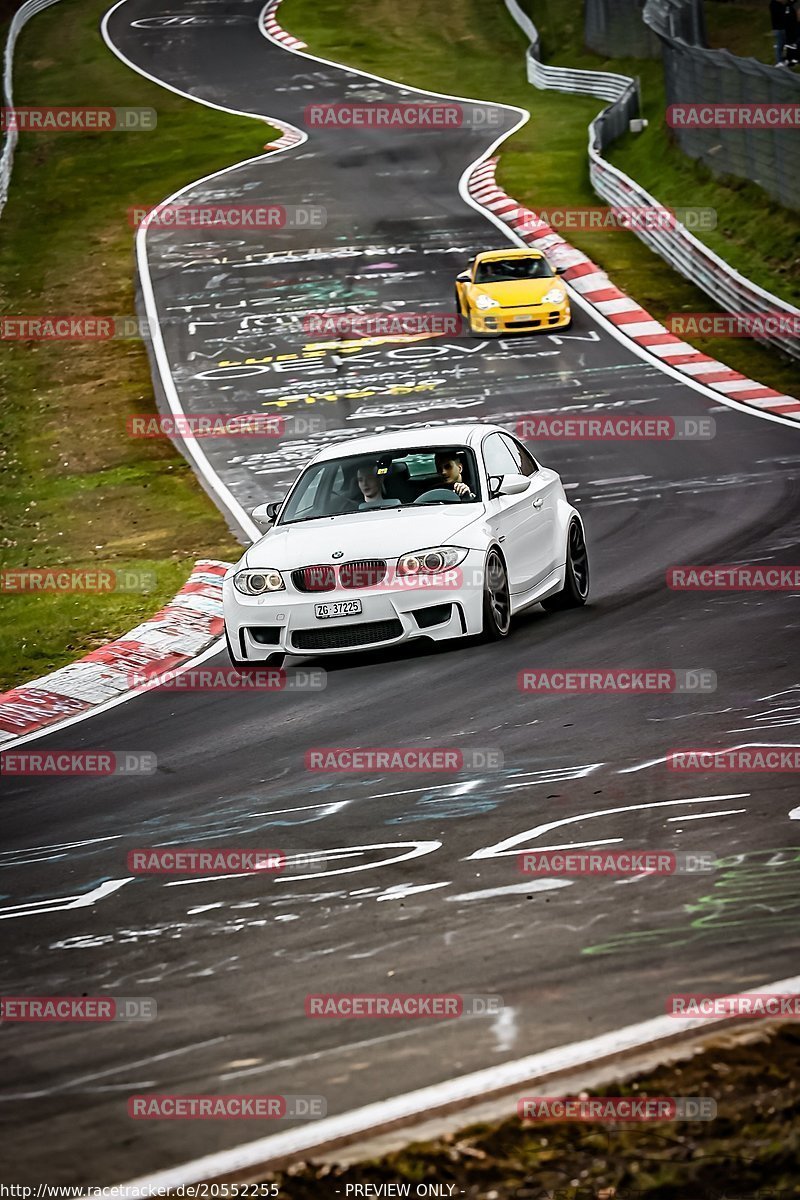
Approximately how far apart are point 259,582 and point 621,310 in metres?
17.4

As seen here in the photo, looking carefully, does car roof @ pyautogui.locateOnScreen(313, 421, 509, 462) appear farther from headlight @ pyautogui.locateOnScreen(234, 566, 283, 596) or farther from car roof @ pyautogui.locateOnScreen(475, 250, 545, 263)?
car roof @ pyautogui.locateOnScreen(475, 250, 545, 263)

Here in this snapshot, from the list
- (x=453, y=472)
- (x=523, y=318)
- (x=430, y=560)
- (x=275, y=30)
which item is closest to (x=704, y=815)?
(x=430, y=560)

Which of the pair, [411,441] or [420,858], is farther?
[411,441]

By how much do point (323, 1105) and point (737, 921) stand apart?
1.80 meters

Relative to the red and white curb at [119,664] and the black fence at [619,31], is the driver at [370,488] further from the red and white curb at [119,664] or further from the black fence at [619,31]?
the black fence at [619,31]

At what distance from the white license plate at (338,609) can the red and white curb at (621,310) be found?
11.0 m

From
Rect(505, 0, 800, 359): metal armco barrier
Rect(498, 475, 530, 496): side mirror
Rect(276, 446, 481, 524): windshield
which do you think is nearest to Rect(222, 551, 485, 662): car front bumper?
Rect(498, 475, 530, 496): side mirror

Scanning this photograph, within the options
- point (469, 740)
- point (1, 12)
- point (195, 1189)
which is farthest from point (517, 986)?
point (1, 12)

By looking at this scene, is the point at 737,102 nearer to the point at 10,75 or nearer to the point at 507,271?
Answer: the point at 507,271

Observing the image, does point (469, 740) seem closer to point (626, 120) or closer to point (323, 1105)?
point (323, 1105)

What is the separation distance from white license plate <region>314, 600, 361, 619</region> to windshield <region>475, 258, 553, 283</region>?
16.8 m

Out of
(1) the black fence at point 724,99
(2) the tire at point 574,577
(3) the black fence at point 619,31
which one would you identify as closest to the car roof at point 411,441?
(2) the tire at point 574,577

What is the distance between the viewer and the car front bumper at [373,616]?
1154 centimetres

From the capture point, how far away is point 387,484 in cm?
1267
